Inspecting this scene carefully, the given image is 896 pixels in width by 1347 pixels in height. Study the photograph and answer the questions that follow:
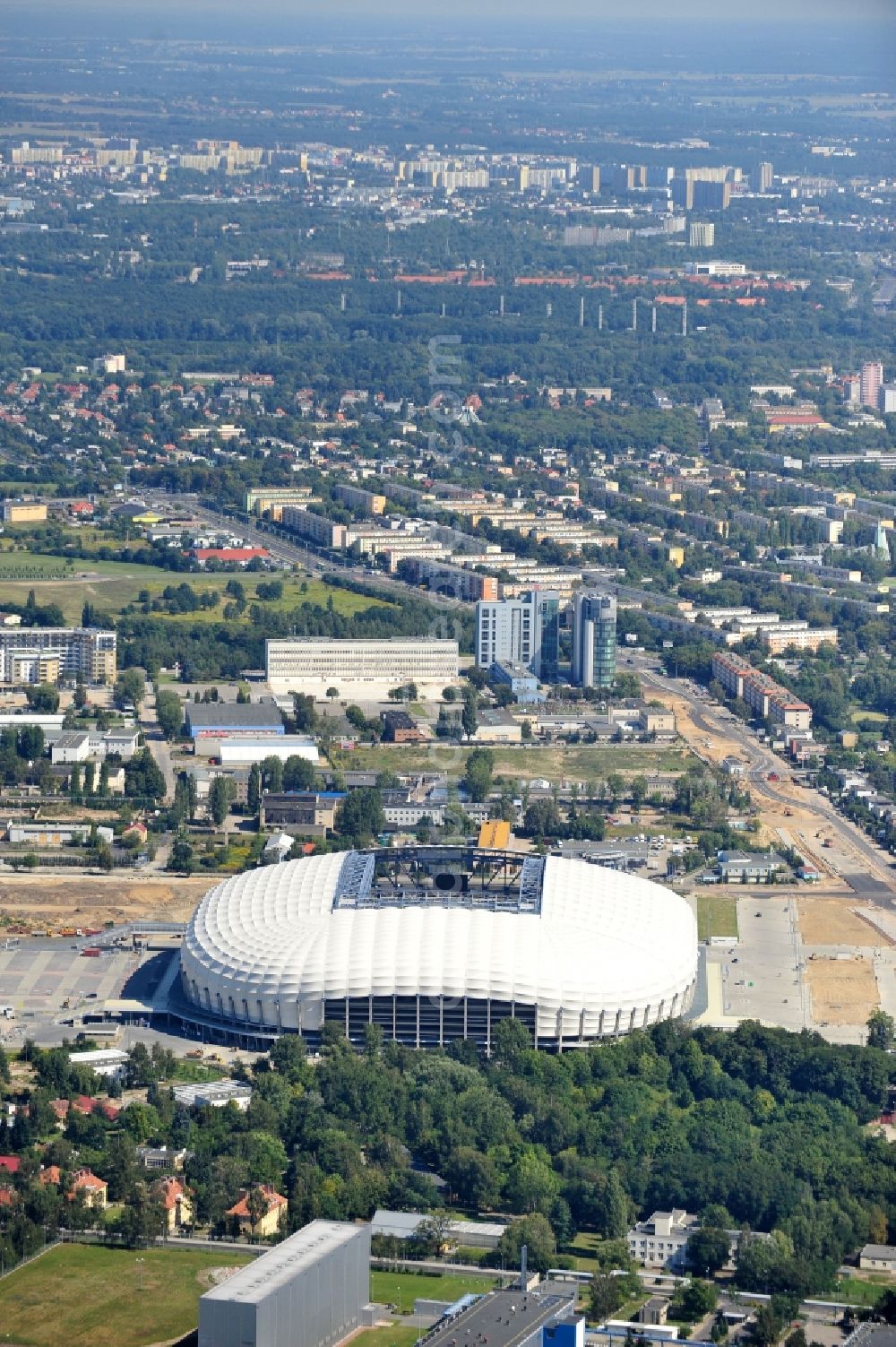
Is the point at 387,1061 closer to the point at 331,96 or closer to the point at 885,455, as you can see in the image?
the point at 885,455

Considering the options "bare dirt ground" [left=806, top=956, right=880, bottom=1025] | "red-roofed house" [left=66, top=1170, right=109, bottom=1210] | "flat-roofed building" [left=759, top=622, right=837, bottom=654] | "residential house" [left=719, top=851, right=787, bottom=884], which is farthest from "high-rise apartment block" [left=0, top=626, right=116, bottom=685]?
"red-roofed house" [left=66, top=1170, right=109, bottom=1210]

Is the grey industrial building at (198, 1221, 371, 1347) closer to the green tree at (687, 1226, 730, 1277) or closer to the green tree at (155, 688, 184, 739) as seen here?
the green tree at (687, 1226, 730, 1277)

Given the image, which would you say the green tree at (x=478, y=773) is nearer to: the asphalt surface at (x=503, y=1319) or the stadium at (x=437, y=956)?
the stadium at (x=437, y=956)

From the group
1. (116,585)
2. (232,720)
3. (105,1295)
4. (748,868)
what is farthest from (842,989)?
(116,585)

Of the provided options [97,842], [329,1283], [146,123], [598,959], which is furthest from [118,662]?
[146,123]

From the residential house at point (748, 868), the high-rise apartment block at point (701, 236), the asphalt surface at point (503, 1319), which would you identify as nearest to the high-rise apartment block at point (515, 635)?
the residential house at point (748, 868)
